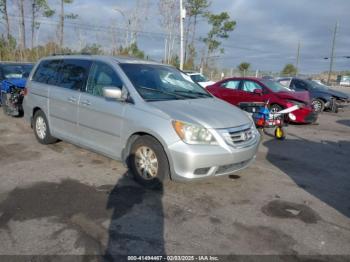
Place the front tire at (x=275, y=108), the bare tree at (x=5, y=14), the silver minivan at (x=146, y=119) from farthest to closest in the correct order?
the bare tree at (x=5, y=14) < the front tire at (x=275, y=108) < the silver minivan at (x=146, y=119)

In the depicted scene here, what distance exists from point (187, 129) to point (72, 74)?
2843 mm

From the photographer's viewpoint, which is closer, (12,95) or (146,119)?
(146,119)

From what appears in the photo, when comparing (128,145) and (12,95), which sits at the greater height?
(12,95)

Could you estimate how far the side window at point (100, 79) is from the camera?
5.05 m

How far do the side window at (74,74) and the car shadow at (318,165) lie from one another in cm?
386

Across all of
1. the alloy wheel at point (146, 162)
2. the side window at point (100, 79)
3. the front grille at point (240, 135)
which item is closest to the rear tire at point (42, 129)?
the side window at point (100, 79)

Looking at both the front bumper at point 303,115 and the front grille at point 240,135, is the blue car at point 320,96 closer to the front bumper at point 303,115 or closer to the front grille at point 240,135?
the front bumper at point 303,115

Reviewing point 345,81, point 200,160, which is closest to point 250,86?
point 200,160

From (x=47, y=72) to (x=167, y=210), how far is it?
4.21 metres

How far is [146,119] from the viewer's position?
174 inches

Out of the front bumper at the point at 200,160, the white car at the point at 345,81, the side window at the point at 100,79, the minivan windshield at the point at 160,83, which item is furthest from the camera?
the white car at the point at 345,81

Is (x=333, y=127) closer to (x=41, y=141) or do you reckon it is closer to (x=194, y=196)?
(x=194, y=196)

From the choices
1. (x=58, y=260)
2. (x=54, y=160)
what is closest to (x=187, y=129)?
(x=58, y=260)

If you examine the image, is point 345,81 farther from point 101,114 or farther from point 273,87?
point 101,114
